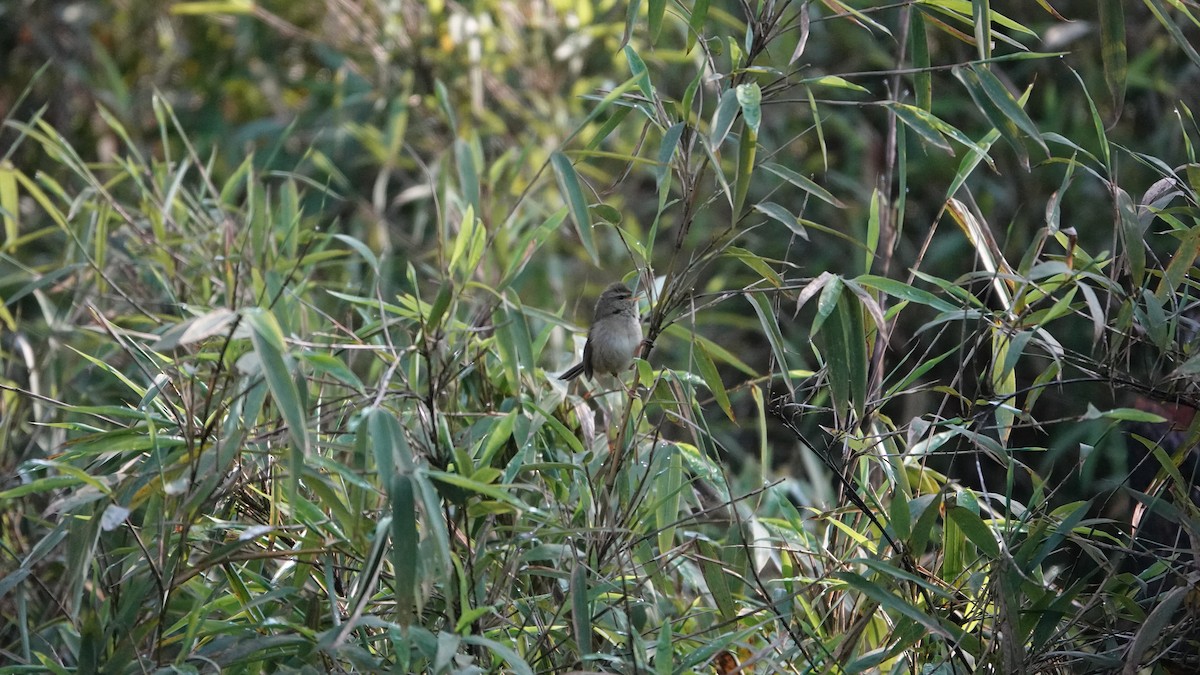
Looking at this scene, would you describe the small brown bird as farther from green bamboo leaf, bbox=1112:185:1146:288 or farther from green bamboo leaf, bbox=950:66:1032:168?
green bamboo leaf, bbox=1112:185:1146:288

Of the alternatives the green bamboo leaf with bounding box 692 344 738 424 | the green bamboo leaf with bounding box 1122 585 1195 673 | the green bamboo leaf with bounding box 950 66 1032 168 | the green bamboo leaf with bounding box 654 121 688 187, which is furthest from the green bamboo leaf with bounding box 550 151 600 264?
the green bamboo leaf with bounding box 1122 585 1195 673

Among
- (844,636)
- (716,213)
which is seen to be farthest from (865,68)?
(844,636)

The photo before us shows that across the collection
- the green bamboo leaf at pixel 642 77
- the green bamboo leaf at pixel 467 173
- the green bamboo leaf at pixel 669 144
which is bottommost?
the green bamboo leaf at pixel 467 173

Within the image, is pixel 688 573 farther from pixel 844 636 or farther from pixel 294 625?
pixel 294 625

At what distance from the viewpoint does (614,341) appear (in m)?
2.53

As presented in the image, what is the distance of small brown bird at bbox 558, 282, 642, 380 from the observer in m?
2.52

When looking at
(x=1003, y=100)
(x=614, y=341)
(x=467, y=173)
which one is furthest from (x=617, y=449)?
(x=467, y=173)

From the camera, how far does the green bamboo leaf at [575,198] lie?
1.75 m

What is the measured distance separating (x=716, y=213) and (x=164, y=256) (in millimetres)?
2808

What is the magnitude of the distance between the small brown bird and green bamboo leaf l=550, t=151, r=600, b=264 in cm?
70

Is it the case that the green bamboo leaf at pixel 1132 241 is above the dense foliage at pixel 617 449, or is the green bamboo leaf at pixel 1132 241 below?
above

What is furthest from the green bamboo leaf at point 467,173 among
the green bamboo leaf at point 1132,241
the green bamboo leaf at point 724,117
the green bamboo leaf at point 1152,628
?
the green bamboo leaf at point 1152,628

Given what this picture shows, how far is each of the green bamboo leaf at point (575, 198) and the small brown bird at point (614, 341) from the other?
2.30 ft

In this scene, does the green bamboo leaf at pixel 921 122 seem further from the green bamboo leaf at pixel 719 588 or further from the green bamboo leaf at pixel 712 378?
the green bamboo leaf at pixel 719 588
